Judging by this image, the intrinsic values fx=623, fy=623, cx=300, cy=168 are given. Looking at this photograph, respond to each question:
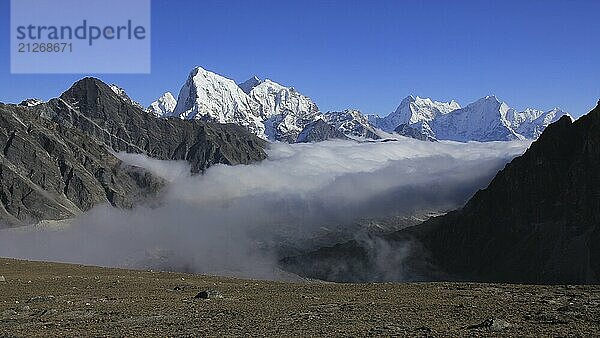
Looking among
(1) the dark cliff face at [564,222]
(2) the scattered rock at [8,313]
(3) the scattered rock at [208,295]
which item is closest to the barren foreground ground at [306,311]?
(2) the scattered rock at [8,313]

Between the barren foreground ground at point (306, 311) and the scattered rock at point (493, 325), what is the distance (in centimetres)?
5

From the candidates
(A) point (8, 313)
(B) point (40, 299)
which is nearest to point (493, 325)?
(A) point (8, 313)

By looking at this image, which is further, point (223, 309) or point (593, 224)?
point (593, 224)

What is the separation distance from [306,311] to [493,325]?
496 inches

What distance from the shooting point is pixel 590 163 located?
173875 mm

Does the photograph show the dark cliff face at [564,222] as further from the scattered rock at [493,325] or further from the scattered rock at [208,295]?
the scattered rock at [493,325]

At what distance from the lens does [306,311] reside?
3934 centimetres

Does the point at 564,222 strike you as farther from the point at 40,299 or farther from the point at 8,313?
the point at 8,313

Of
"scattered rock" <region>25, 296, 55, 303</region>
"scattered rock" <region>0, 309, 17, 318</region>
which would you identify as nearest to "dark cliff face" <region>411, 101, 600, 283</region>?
"scattered rock" <region>25, 296, 55, 303</region>

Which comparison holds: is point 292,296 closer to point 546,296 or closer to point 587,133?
point 546,296

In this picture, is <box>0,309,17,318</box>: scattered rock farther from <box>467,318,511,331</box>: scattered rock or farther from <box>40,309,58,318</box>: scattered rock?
<box>467,318,511,331</box>: scattered rock

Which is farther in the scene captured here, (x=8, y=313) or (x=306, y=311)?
(x=8, y=313)

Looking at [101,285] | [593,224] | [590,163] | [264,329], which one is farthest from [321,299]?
[590,163]

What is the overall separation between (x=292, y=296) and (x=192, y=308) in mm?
8625
